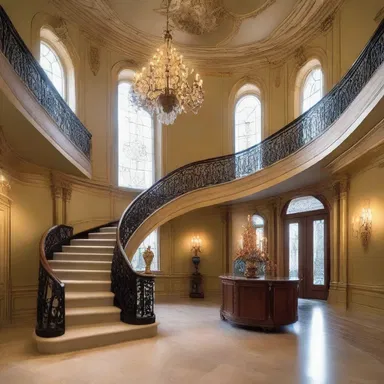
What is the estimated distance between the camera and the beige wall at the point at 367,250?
26.5 feet

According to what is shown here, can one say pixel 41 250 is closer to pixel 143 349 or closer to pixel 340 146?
pixel 143 349

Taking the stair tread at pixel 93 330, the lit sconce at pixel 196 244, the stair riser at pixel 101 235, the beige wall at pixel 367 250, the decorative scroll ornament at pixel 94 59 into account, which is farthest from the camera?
the lit sconce at pixel 196 244

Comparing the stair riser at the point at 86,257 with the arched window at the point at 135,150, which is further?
the arched window at the point at 135,150

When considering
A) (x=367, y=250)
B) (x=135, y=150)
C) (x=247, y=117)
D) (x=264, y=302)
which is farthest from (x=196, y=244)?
(x=264, y=302)

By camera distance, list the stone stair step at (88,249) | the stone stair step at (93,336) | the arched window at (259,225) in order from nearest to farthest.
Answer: the stone stair step at (93,336) < the stone stair step at (88,249) < the arched window at (259,225)

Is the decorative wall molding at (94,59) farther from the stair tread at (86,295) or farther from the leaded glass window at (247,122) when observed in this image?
the stair tread at (86,295)

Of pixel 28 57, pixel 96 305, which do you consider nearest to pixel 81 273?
pixel 96 305

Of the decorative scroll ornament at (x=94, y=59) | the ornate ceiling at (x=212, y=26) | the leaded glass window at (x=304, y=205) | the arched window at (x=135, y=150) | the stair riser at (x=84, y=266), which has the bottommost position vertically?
the stair riser at (x=84, y=266)

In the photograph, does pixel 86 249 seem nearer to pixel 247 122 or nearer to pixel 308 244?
pixel 308 244

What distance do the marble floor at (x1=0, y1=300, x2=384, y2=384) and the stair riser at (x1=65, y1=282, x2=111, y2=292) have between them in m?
1.01

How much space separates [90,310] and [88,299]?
29cm

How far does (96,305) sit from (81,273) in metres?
0.91

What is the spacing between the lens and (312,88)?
469 inches

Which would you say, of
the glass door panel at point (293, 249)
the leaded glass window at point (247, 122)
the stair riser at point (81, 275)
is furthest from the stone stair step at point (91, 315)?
the leaded glass window at point (247, 122)
